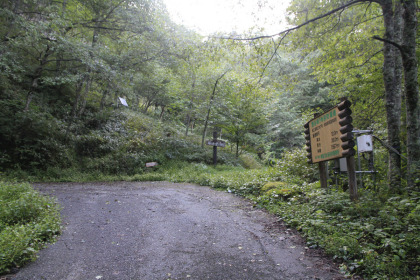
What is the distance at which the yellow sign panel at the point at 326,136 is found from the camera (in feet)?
16.0

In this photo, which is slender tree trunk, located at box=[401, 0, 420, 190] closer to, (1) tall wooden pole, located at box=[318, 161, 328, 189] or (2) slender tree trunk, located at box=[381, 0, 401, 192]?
(2) slender tree trunk, located at box=[381, 0, 401, 192]

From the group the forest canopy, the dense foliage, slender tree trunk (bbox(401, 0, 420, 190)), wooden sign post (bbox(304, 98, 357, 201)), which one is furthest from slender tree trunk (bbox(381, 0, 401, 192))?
the dense foliage

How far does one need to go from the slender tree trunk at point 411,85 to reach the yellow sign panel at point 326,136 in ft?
3.93

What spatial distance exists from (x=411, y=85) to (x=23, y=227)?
6.80 metres

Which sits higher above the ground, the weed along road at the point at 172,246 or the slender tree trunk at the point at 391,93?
the slender tree trunk at the point at 391,93

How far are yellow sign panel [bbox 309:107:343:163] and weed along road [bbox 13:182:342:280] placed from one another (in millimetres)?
1823

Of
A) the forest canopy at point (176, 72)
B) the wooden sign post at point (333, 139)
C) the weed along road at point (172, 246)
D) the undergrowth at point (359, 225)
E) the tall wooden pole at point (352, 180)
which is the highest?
the forest canopy at point (176, 72)

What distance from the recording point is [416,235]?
9.61 feet

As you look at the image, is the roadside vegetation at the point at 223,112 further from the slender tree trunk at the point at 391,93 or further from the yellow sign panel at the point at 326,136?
the yellow sign panel at the point at 326,136

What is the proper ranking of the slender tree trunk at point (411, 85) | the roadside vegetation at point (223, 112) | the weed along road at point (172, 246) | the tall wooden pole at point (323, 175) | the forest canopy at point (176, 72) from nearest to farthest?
the weed along road at point (172, 246)
the roadside vegetation at point (223, 112)
the slender tree trunk at point (411, 85)
the forest canopy at point (176, 72)
the tall wooden pole at point (323, 175)

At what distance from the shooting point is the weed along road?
2.99 m

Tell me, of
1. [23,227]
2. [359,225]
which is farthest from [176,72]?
[359,225]

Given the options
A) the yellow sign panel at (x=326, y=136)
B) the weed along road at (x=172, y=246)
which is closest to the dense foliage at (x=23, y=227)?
the weed along road at (x=172, y=246)

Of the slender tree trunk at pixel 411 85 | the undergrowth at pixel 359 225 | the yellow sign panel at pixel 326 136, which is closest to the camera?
the undergrowth at pixel 359 225
